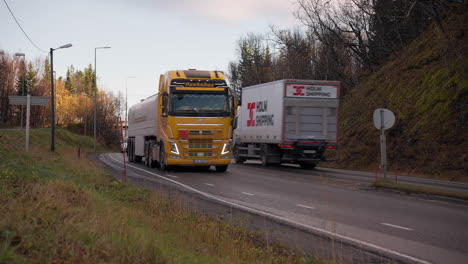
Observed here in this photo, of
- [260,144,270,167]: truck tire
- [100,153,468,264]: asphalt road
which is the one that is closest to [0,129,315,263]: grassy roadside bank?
[100,153,468,264]: asphalt road

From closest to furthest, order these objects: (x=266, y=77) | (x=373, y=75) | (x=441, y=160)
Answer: (x=441, y=160), (x=373, y=75), (x=266, y=77)

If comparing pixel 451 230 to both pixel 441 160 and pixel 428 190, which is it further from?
pixel 441 160

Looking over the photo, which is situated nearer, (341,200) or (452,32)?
(341,200)

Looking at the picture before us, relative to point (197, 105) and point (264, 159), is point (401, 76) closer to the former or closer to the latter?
point (264, 159)

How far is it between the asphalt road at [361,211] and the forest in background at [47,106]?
6918 cm

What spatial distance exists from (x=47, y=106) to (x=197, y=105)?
91.4 metres

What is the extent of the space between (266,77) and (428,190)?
66.2 meters

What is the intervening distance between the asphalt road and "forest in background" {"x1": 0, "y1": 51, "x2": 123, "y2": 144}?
69179 mm

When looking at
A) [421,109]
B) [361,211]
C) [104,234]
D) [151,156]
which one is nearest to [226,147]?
[151,156]

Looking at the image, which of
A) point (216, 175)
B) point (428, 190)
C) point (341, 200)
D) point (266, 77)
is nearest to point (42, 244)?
point (341, 200)

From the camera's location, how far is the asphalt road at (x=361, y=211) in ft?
28.5

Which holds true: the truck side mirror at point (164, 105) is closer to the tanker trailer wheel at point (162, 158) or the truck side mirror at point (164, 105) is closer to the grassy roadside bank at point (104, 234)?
the tanker trailer wheel at point (162, 158)

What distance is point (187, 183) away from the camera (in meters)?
18.9

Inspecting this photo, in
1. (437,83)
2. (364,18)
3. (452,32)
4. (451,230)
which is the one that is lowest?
(451,230)
